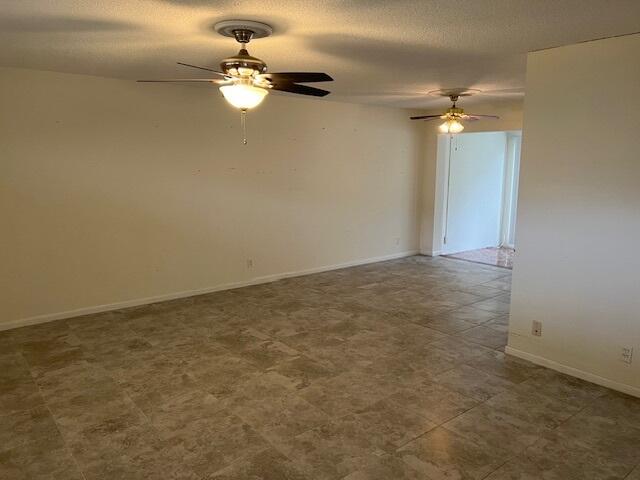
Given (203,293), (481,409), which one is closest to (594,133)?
(481,409)

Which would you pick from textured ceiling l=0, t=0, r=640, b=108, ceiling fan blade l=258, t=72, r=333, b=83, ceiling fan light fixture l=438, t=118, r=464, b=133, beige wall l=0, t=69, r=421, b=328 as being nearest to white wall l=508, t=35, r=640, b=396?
textured ceiling l=0, t=0, r=640, b=108

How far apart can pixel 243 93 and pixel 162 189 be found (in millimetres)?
2754

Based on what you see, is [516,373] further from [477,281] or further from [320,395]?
[477,281]

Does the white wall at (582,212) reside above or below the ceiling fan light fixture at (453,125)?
below

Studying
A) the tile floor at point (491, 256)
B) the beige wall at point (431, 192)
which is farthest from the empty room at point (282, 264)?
the beige wall at point (431, 192)

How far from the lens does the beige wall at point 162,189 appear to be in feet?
14.4

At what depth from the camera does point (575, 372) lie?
3.46m

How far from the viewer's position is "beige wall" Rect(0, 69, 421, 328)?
4.38 metres

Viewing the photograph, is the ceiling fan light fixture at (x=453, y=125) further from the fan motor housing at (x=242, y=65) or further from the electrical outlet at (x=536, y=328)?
the fan motor housing at (x=242, y=65)

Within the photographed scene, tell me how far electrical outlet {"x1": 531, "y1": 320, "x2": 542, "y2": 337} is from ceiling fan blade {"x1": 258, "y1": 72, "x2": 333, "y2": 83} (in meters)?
2.54

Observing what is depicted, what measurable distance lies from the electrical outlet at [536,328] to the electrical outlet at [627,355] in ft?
1.90

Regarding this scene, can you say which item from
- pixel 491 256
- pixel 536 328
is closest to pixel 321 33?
pixel 536 328

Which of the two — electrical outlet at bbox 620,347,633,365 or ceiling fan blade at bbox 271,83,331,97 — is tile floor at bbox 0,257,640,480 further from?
ceiling fan blade at bbox 271,83,331,97

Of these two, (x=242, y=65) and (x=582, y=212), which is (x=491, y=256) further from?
(x=242, y=65)
